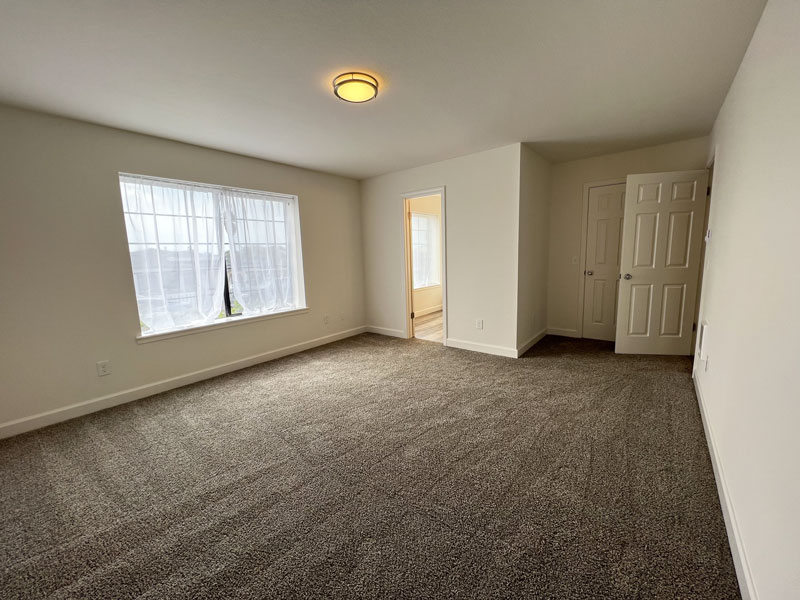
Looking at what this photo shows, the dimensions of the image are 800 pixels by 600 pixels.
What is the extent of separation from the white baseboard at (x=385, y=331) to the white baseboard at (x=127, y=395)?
50.9 inches

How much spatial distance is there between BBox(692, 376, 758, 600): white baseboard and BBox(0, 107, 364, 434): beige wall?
4.17 meters

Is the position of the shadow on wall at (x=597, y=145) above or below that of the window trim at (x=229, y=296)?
above

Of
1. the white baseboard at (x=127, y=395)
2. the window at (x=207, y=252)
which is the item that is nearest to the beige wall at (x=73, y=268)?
the white baseboard at (x=127, y=395)

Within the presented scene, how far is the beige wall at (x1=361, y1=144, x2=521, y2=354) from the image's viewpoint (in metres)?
3.79

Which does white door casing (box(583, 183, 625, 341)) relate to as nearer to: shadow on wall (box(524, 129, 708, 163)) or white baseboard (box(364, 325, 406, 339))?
shadow on wall (box(524, 129, 708, 163))

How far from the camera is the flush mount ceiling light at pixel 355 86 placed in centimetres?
212

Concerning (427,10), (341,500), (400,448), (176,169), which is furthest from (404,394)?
(176,169)

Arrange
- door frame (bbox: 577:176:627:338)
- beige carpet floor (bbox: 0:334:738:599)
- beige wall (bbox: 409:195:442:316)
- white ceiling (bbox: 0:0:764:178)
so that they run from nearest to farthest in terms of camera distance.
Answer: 1. beige carpet floor (bbox: 0:334:738:599)
2. white ceiling (bbox: 0:0:764:178)
3. door frame (bbox: 577:176:627:338)
4. beige wall (bbox: 409:195:442:316)

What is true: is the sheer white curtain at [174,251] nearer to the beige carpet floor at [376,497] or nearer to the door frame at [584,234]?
the beige carpet floor at [376,497]

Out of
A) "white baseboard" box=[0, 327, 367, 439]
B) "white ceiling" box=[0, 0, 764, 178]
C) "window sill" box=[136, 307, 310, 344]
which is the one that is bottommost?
"white baseboard" box=[0, 327, 367, 439]

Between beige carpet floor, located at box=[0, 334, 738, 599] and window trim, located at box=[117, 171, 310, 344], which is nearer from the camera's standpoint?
beige carpet floor, located at box=[0, 334, 738, 599]

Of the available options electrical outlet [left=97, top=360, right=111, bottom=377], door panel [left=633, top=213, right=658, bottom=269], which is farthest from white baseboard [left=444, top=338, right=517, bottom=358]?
electrical outlet [left=97, top=360, right=111, bottom=377]

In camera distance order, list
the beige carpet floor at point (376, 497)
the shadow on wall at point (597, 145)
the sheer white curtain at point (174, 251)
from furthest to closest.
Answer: the shadow on wall at point (597, 145) → the sheer white curtain at point (174, 251) → the beige carpet floor at point (376, 497)

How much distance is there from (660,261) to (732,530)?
3.09 metres
